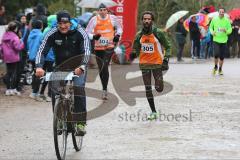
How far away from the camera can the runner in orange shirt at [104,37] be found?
564 inches

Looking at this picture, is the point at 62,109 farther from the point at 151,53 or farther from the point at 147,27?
the point at 151,53

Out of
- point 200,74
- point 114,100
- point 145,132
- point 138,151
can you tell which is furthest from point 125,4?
point 138,151

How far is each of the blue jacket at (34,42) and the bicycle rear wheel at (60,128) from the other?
274 inches

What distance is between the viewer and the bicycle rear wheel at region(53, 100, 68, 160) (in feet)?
26.6

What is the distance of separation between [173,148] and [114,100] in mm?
5460

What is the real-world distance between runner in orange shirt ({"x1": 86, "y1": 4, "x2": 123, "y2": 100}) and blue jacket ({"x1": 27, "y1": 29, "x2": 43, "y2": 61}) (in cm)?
134

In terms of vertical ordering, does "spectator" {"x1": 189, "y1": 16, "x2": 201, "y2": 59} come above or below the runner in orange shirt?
below

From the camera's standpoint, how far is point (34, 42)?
15.4 metres

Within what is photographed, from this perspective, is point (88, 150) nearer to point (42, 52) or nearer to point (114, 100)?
point (42, 52)

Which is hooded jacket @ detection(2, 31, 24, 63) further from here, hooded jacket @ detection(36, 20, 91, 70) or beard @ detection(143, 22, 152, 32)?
hooded jacket @ detection(36, 20, 91, 70)

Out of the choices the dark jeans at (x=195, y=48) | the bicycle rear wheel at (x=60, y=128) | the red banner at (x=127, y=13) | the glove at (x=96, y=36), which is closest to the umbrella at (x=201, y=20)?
the dark jeans at (x=195, y=48)

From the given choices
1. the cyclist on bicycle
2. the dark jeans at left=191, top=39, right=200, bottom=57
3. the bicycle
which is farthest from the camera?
the dark jeans at left=191, top=39, right=200, bottom=57

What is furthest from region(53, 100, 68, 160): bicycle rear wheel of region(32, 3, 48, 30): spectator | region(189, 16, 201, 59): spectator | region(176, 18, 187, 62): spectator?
region(189, 16, 201, 59): spectator

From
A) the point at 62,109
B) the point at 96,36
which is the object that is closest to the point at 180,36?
the point at 96,36
